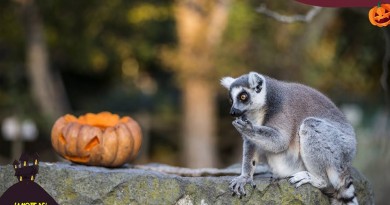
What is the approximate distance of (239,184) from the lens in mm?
6531

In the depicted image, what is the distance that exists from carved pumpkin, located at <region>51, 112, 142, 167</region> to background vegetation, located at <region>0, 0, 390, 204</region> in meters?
5.40

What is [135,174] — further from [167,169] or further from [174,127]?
[174,127]

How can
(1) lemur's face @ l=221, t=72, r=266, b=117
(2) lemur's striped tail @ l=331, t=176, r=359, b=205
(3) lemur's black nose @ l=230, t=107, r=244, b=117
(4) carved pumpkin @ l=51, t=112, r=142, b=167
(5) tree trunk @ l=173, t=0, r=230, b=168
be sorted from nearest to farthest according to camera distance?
(3) lemur's black nose @ l=230, t=107, r=244, b=117 → (1) lemur's face @ l=221, t=72, r=266, b=117 → (2) lemur's striped tail @ l=331, t=176, r=359, b=205 → (4) carved pumpkin @ l=51, t=112, r=142, b=167 → (5) tree trunk @ l=173, t=0, r=230, b=168

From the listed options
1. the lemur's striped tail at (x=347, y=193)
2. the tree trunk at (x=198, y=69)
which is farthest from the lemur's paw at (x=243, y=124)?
the tree trunk at (x=198, y=69)

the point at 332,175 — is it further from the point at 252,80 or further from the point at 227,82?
the point at 227,82

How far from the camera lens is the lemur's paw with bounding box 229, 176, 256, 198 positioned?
650cm

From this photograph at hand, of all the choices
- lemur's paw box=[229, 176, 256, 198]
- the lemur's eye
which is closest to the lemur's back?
the lemur's eye

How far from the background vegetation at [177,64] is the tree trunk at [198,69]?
0.10 feet

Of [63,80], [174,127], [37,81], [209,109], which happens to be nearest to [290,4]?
[209,109]

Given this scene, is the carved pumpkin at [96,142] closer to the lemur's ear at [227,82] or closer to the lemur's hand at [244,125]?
the lemur's ear at [227,82]

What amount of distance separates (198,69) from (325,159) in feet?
38.0

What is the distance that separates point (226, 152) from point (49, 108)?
6883mm

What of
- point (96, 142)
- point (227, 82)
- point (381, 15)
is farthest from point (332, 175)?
point (96, 142)

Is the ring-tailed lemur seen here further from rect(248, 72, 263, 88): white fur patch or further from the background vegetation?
the background vegetation
